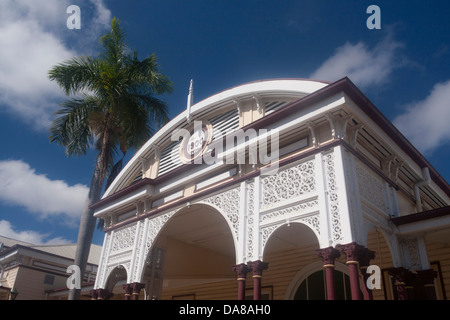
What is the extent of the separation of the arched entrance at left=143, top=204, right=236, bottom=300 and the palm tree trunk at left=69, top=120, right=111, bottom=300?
132 inches

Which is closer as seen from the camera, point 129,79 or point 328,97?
point 328,97

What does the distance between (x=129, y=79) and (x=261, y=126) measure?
9.21m

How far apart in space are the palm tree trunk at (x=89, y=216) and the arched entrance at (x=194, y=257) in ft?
11.0

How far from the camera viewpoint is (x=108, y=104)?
16.9 metres

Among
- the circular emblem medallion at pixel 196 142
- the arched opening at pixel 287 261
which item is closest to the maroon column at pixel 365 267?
the arched opening at pixel 287 261

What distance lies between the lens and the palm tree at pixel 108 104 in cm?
1656

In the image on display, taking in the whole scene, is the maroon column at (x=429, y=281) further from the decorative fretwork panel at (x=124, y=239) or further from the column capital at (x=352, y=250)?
the decorative fretwork panel at (x=124, y=239)

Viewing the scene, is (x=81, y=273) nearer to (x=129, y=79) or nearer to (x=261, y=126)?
(x=129, y=79)

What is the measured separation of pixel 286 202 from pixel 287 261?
568 centimetres

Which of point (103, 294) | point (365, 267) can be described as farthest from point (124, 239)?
point (365, 267)

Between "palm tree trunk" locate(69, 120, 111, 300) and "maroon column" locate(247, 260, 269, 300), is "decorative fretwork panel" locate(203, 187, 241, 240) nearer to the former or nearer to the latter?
"maroon column" locate(247, 260, 269, 300)

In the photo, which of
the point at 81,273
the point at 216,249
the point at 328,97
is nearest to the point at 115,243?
the point at 81,273
